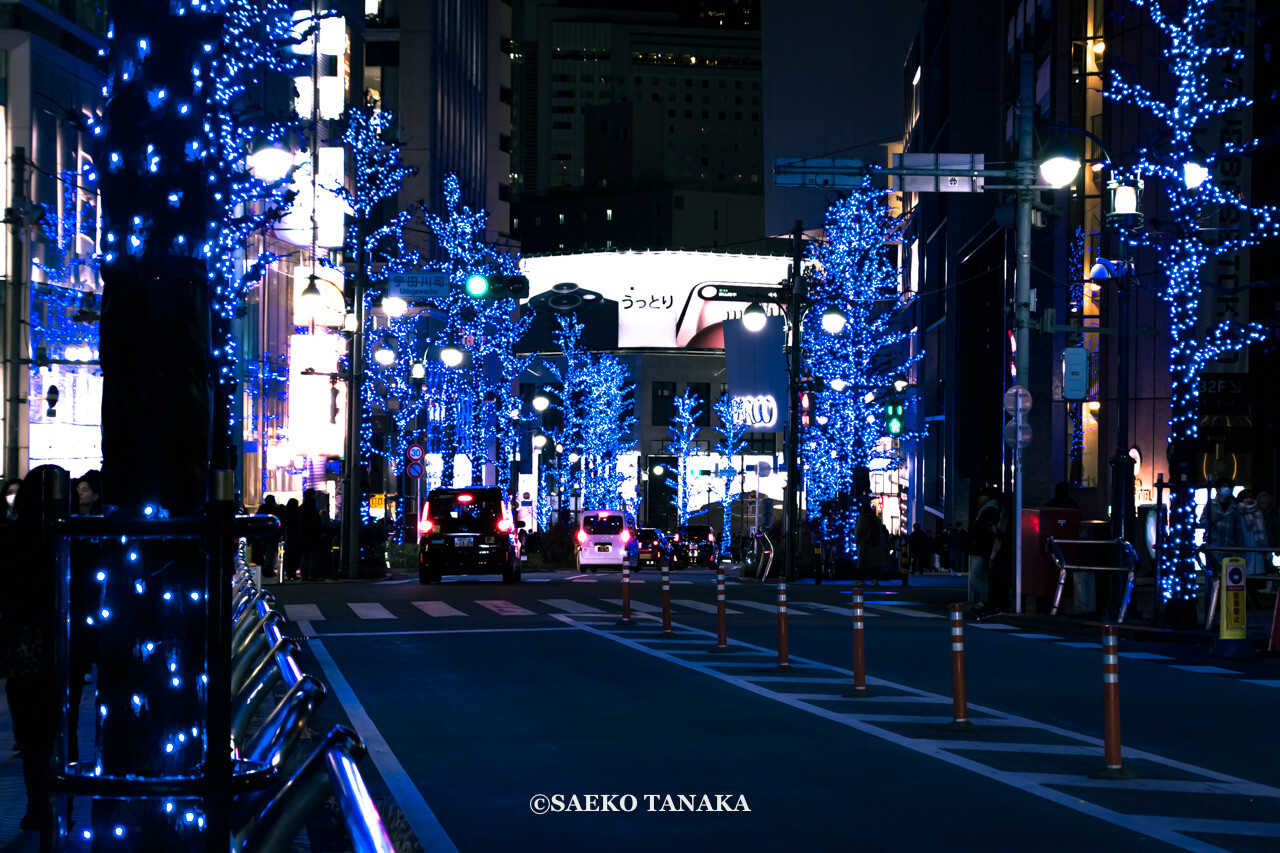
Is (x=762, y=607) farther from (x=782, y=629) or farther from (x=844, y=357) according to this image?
(x=844, y=357)

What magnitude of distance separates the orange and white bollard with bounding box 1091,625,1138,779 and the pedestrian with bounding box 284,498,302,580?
30.8 meters

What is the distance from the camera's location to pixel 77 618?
6.45 metres

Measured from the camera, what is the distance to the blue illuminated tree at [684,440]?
110 meters

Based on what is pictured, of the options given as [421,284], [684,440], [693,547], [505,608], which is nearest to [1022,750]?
[505,608]

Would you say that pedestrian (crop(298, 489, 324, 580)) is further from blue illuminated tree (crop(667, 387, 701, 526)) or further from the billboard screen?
the billboard screen

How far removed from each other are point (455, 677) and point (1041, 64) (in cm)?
3686

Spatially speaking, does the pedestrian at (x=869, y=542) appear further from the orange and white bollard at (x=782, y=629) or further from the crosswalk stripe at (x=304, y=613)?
the orange and white bollard at (x=782, y=629)

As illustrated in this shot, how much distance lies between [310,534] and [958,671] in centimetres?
2933

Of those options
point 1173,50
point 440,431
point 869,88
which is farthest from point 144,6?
point 869,88

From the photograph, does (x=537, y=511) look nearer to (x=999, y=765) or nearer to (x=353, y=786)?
(x=999, y=765)

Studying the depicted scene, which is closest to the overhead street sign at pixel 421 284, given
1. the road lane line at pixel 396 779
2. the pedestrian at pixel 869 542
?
the pedestrian at pixel 869 542

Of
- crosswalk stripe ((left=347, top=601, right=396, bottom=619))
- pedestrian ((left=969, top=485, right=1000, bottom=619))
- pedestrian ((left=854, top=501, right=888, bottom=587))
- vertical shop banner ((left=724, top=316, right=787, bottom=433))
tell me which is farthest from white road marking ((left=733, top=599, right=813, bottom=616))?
vertical shop banner ((left=724, top=316, right=787, bottom=433))

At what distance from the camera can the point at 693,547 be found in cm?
7456

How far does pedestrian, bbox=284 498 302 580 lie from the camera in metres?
40.8
